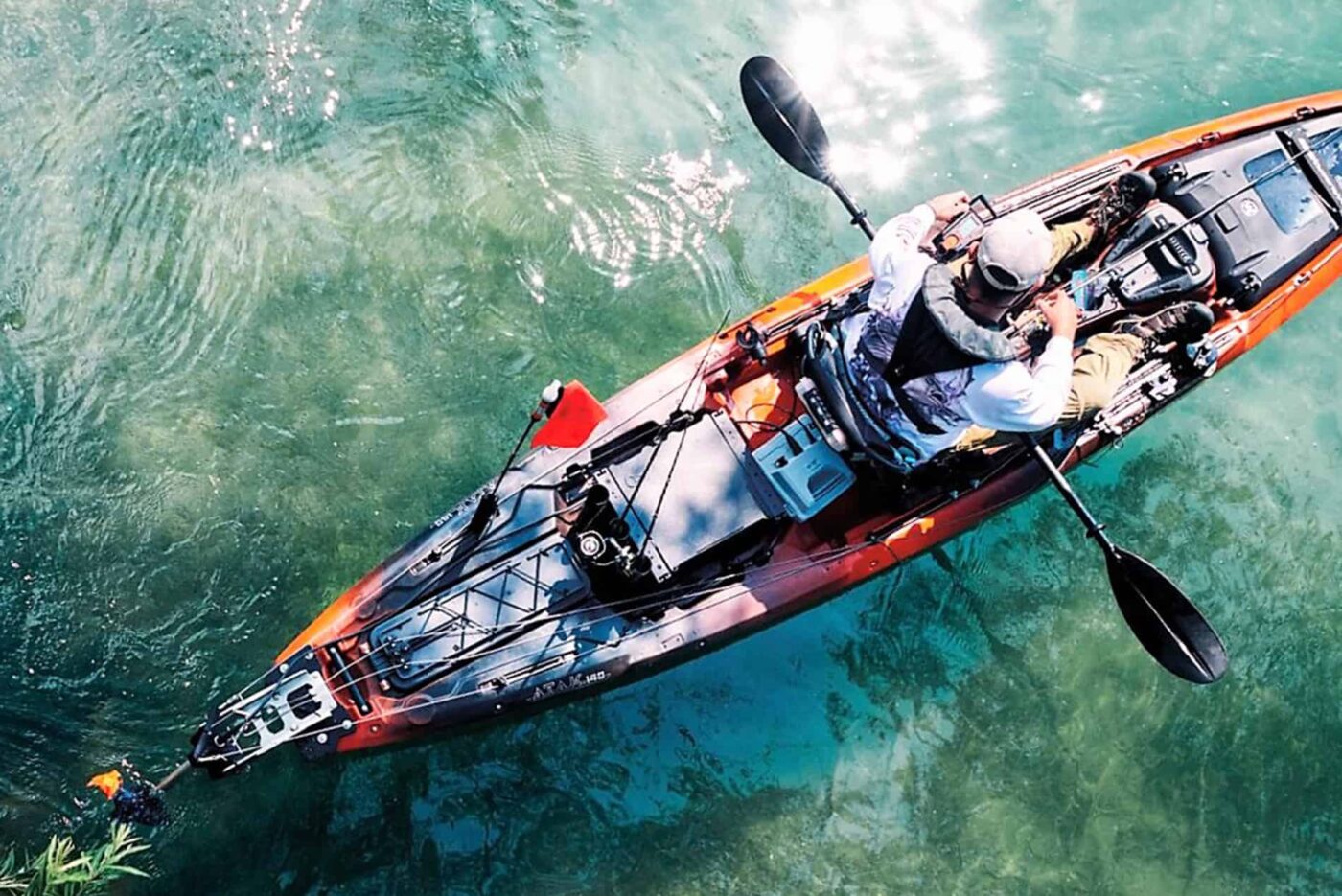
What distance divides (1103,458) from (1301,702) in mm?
2100

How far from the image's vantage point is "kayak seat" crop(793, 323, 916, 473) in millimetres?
6562

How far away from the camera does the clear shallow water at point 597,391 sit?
7.66m

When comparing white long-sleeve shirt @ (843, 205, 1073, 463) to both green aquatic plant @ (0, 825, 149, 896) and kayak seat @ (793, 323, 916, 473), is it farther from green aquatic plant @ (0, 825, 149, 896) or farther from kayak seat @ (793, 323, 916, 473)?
green aquatic plant @ (0, 825, 149, 896)

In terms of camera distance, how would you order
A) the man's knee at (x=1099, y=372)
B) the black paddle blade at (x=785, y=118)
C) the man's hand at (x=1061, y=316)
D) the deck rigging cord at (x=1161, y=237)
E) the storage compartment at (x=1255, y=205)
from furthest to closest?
the storage compartment at (x=1255, y=205)
the black paddle blade at (x=785, y=118)
the deck rigging cord at (x=1161, y=237)
the man's knee at (x=1099, y=372)
the man's hand at (x=1061, y=316)

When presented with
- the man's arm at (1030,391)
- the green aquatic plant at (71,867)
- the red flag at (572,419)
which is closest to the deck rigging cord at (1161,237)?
the man's arm at (1030,391)

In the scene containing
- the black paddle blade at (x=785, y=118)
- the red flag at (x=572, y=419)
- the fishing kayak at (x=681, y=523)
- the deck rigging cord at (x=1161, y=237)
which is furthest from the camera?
the black paddle blade at (x=785, y=118)

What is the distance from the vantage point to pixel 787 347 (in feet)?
24.1

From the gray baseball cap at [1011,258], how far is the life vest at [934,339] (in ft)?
0.70

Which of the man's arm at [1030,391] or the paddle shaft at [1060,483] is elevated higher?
the man's arm at [1030,391]

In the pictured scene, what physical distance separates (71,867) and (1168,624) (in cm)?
643

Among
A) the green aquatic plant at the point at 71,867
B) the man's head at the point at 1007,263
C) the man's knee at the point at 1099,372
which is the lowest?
the green aquatic plant at the point at 71,867

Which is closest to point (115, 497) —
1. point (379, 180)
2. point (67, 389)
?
point (67, 389)

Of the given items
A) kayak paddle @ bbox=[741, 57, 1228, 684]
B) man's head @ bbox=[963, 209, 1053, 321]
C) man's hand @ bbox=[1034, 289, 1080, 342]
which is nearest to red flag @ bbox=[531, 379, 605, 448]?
kayak paddle @ bbox=[741, 57, 1228, 684]

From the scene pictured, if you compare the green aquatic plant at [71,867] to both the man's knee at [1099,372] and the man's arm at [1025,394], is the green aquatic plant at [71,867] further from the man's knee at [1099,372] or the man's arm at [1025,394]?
the man's knee at [1099,372]
